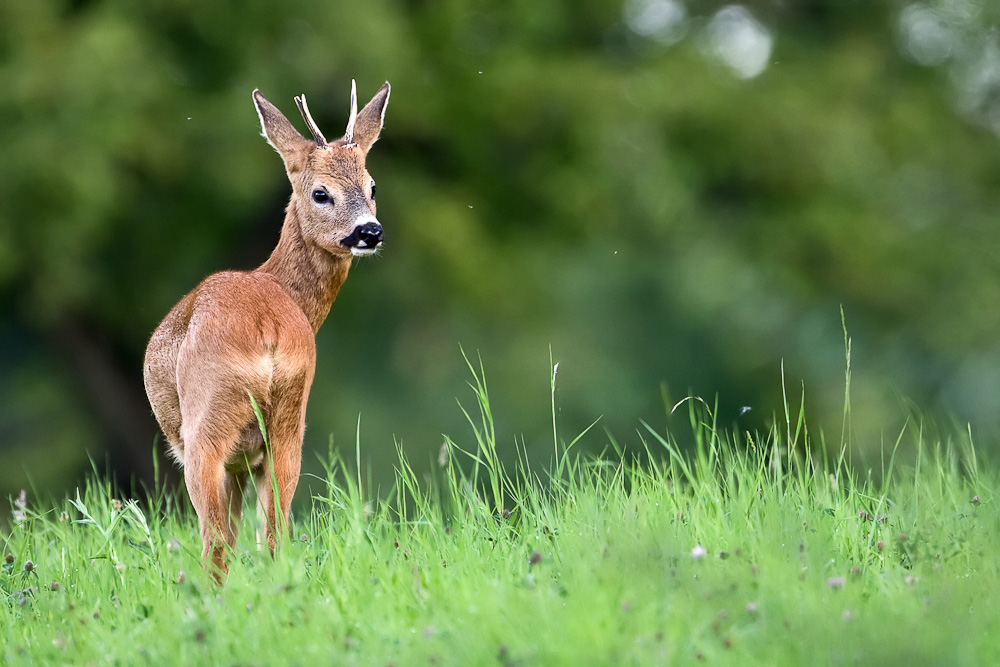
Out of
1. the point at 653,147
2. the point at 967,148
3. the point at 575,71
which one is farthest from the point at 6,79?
the point at 967,148

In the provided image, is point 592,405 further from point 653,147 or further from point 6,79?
point 6,79

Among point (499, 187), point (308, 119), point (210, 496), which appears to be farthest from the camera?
point (499, 187)

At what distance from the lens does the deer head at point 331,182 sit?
463cm

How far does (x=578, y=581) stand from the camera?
10.8 ft

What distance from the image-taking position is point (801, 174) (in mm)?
11836

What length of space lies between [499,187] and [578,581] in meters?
8.85

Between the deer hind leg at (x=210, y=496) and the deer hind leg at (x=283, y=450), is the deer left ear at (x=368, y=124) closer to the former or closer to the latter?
the deer hind leg at (x=283, y=450)

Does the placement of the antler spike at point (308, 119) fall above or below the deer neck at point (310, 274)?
above

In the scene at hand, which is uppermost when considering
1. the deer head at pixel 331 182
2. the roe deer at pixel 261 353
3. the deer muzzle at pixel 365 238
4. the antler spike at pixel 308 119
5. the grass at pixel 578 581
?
the antler spike at pixel 308 119

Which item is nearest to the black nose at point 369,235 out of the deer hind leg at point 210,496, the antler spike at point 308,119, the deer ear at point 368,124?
the antler spike at point 308,119

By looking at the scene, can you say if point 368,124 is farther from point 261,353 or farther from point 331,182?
point 261,353

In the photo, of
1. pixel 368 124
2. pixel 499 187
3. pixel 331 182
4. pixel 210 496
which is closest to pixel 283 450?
pixel 210 496

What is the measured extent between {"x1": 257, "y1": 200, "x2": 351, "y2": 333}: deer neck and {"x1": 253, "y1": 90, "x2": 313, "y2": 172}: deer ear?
A: 24 cm

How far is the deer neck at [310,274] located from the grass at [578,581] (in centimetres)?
76
